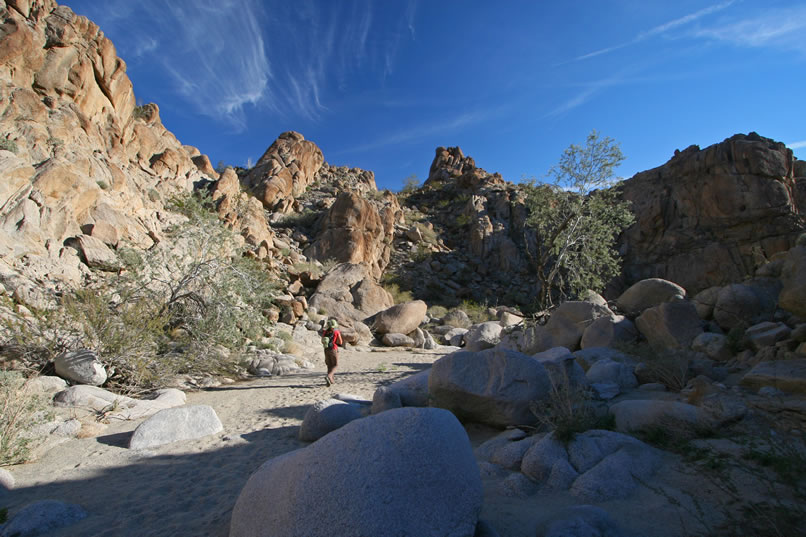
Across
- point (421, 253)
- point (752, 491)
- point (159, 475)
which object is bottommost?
point (752, 491)

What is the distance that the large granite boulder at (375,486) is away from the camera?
6.03 feet

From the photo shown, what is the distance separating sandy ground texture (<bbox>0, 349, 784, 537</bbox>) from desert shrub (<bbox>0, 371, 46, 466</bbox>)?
0.13m

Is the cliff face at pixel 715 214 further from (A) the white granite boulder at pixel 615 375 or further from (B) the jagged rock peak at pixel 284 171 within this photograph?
(B) the jagged rock peak at pixel 284 171

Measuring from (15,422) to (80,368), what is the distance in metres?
2.46

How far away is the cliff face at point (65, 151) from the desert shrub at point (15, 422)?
4.54 metres

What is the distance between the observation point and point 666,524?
7.78ft

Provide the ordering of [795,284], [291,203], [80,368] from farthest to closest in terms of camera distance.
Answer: [291,203]
[80,368]
[795,284]

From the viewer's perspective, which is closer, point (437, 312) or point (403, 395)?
point (403, 395)

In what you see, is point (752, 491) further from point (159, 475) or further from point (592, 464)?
point (159, 475)

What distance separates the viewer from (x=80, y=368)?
19.9 ft

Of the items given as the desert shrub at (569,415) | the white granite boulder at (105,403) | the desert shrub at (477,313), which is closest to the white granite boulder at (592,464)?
the desert shrub at (569,415)

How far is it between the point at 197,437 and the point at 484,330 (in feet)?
35.7

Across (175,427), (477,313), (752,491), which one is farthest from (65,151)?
(477,313)

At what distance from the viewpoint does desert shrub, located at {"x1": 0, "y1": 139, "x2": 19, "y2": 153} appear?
942 cm
